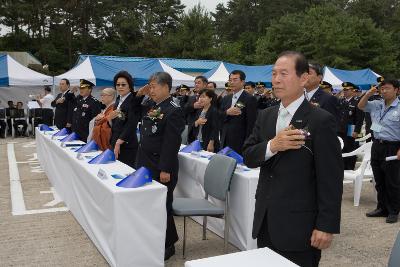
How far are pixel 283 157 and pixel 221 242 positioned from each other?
247 centimetres

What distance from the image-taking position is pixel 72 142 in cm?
596

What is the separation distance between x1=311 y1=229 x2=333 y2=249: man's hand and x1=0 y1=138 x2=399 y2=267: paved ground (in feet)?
6.29

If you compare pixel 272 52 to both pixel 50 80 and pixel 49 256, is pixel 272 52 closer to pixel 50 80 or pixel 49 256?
pixel 50 80

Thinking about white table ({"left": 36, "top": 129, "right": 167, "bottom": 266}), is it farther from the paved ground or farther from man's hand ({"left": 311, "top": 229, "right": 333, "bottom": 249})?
man's hand ({"left": 311, "top": 229, "right": 333, "bottom": 249})

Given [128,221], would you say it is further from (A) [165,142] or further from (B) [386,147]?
(B) [386,147]

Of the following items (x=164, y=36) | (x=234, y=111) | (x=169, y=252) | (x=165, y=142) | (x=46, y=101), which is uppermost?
(x=164, y=36)

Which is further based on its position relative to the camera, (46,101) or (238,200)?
(46,101)

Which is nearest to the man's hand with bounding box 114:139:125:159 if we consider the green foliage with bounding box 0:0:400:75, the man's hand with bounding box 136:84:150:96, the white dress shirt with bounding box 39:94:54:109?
the man's hand with bounding box 136:84:150:96

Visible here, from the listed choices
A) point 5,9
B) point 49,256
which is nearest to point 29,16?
point 5,9

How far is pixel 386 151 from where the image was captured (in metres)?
5.03

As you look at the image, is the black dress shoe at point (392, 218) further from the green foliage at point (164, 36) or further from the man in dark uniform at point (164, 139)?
the green foliage at point (164, 36)

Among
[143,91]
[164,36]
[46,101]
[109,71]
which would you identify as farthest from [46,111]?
[164,36]

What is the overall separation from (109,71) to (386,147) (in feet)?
41.3

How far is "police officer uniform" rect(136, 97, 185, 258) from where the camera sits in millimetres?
3711
